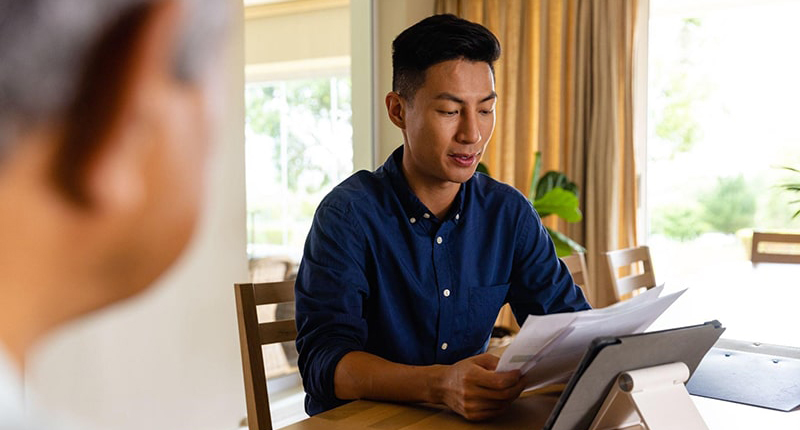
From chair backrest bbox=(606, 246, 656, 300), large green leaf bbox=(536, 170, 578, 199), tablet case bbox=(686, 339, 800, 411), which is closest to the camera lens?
tablet case bbox=(686, 339, 800, 411)

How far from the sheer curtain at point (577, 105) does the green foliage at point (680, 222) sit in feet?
3.74

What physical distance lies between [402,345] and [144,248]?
520 millimetres

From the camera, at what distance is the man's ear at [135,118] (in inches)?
50.3

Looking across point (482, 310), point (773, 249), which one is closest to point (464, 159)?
point (482, 310)

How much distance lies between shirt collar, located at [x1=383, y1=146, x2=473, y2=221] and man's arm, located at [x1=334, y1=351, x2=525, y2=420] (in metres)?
0.32

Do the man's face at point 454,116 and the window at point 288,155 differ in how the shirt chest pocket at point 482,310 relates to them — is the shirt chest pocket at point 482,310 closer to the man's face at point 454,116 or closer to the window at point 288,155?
the man's face at point 454,116

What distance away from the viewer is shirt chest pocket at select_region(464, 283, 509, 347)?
4.58 feet

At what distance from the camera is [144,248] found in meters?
1.42

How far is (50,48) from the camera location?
1.42 metres

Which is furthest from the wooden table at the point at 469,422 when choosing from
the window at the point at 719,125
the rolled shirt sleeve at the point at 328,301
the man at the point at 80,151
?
the window at the point at 719,125

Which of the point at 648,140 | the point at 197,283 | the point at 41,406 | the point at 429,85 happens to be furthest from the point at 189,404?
the point at 648,140

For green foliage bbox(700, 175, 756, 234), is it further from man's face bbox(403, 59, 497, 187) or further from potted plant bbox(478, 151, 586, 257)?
man's face bbox(403, 59, 497, 187)

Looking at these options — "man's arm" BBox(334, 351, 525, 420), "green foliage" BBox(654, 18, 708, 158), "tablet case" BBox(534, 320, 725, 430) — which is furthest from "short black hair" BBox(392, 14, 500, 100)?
"green foliage" BBox(654, 18, 708, 158)

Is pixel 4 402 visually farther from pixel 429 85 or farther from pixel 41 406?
pixel 429 85
